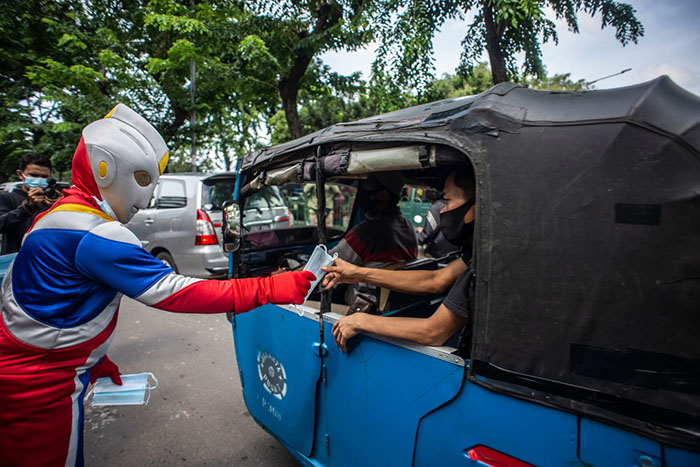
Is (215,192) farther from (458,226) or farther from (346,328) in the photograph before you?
(458,226)

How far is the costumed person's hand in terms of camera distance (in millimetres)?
1569

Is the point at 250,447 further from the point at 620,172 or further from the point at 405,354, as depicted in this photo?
the point at 620,172

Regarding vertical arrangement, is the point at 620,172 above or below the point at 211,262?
above

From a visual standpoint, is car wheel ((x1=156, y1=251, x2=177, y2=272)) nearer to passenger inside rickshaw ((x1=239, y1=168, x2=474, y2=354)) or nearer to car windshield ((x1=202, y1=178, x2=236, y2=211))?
car windshield ((x1=202, y1=178, x2=236, y2=211))

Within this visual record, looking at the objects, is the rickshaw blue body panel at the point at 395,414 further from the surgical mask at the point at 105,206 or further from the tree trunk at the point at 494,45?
the tree trunk at the point at 494,45

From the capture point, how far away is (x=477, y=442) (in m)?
1.20

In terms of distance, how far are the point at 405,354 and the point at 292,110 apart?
8893 millimetres

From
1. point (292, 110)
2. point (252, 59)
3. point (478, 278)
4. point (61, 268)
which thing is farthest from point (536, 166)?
point (292, 110)

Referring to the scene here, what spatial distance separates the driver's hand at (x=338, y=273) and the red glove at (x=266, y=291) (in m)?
0.21

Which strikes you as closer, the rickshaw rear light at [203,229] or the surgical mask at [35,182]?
the surgical mask at [35,182]

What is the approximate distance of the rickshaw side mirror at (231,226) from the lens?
2523 mm

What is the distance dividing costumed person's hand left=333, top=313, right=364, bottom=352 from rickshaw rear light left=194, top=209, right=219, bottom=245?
14.4 feet

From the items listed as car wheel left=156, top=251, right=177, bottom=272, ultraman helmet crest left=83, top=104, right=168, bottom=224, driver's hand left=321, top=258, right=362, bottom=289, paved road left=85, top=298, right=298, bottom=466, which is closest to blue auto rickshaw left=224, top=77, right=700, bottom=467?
driver's hand left=321, top=258, right=362, bottom=289

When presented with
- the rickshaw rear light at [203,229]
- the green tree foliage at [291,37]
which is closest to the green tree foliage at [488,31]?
the green tree foliage at [291,37]
